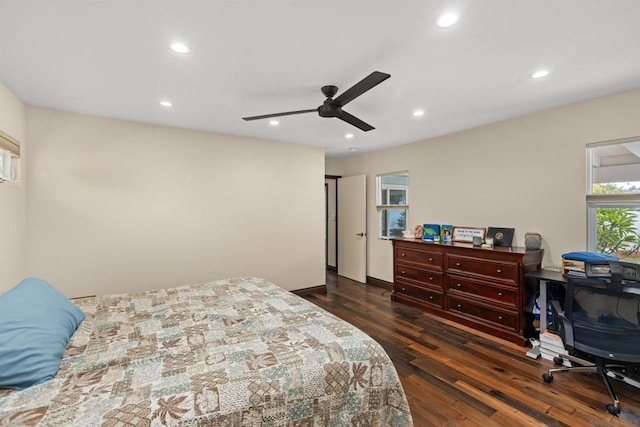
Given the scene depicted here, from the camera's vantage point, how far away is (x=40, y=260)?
2967 mm

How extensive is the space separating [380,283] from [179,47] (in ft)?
14.8

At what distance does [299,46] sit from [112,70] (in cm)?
151

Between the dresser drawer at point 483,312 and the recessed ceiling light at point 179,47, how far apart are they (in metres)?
3.73

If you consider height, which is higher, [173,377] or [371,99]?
[371,99]

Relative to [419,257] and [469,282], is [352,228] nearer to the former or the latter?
[419,257]

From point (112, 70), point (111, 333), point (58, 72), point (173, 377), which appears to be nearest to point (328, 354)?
point (173, 377)

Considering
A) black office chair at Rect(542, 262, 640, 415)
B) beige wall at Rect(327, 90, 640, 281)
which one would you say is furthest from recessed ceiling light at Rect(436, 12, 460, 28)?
beige wall at Rect(327, 90, 640, 281)

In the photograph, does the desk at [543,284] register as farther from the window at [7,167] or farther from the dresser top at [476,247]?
the window at [7,167]

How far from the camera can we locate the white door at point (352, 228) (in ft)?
17.5

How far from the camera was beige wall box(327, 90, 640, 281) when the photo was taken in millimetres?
2859

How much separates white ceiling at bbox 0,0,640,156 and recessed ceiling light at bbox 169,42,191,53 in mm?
44

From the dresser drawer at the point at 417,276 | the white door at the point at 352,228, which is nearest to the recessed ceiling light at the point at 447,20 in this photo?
the dresser drawer at the point at 417,276

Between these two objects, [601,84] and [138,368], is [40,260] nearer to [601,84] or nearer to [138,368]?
[138,368]

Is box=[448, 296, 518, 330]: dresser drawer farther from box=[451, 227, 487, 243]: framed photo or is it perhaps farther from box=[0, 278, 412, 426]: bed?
box=[0, 278, 412, 426]: bed
